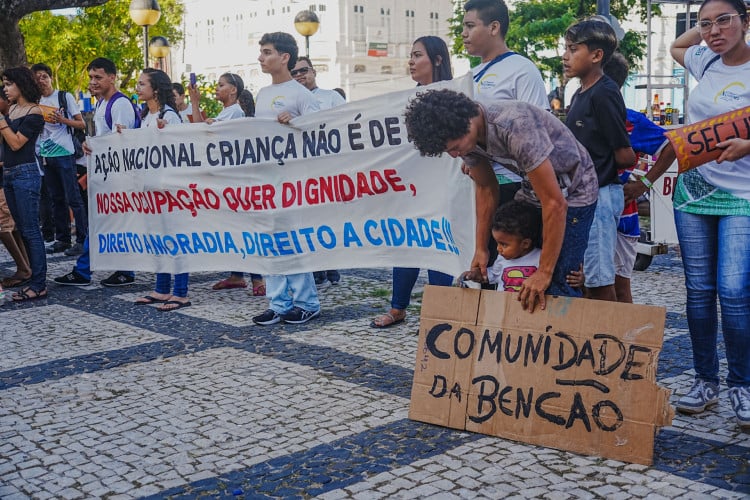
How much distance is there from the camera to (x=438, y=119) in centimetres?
354

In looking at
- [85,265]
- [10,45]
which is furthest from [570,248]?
[10,45]

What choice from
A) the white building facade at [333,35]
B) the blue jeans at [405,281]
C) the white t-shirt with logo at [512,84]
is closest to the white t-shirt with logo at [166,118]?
the blue jeans at [405,281]

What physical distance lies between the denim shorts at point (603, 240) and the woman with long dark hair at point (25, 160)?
16.5 feet

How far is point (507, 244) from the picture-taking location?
13.9 feet

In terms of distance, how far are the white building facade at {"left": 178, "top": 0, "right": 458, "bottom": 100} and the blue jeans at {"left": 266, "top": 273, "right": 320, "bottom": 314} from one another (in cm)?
5669

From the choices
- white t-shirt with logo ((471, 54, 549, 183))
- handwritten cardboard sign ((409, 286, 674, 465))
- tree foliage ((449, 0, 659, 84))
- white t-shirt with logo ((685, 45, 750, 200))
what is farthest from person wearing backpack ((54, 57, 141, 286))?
tree foliage ((449, 0, 659, 84))

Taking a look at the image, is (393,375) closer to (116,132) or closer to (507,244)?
(507,244)

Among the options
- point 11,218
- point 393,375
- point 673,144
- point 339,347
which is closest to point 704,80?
point 673,144

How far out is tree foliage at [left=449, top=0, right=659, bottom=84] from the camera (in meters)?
28.3

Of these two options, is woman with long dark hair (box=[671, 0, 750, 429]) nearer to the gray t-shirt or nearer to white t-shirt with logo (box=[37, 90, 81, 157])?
the gray t-shirt

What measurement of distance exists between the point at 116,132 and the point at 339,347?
132 inches

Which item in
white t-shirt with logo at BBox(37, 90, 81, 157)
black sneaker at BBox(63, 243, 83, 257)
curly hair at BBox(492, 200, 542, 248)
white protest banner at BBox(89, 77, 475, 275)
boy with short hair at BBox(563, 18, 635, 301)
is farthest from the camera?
black sneaker at BBox(63, 243, 83, 257)

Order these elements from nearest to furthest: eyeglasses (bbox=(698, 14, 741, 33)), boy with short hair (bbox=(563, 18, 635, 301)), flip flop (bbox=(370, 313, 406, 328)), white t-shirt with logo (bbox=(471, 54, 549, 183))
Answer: eyeglasses (bbox=(698, 14, 741, 33)) → boy with short hair (bbox=(563, 18, 635, 301)) → white t-shirt with logo (bbox=(471, 54, 549, 183)) → flip flop (bbox=(370, 313, 406, 328))

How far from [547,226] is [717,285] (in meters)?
1.00
